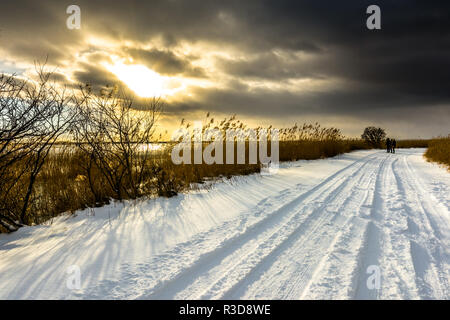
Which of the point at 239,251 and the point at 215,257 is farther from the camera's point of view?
the point at 239,251

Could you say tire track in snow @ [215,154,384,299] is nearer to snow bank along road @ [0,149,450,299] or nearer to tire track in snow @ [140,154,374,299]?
snow bank along road @ [0,149,450,299]

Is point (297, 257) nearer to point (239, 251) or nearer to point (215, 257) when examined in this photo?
point (239, 251)

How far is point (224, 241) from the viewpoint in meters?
3.18

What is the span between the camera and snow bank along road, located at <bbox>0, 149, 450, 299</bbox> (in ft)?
6.98

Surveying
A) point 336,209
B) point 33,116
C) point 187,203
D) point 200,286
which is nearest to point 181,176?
point 187,203

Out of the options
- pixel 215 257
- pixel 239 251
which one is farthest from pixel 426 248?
pixel 215 257

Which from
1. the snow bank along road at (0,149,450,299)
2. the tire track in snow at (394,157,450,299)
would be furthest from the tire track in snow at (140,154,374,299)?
the tire track in snow at (394,157,450,299)

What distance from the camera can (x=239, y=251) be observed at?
2.89 meters

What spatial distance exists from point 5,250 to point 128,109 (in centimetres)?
354

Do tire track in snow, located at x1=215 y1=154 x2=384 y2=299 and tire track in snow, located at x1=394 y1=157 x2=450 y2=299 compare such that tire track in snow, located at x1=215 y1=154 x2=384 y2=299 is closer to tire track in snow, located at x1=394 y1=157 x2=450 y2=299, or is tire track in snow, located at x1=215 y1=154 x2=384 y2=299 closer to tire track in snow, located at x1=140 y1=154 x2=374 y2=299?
tire track in snow, located at x1=140 y1=154 x2=374 y2=299

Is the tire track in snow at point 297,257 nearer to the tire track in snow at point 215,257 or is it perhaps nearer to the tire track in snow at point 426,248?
the tire track in snow at point 215,257

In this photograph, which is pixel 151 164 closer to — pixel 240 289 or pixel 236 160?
pixel 236 160

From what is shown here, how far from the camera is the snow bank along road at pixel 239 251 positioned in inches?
83.8

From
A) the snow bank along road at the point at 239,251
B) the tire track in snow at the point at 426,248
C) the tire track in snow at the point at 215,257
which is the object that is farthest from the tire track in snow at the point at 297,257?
the tire track in snow at the point at 426,248
